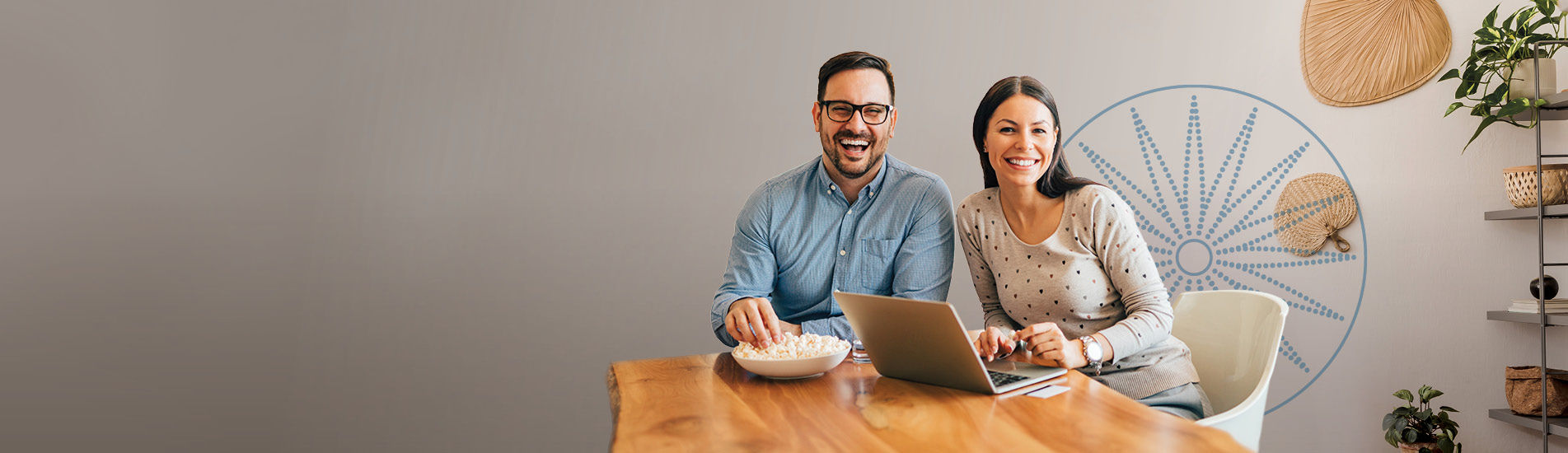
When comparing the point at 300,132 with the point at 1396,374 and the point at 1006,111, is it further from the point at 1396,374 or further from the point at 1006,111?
the point at 1396,374

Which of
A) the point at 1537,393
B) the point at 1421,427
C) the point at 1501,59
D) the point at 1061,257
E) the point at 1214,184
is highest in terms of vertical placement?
the point at 1501,59

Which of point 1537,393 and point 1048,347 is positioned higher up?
point 1048,347

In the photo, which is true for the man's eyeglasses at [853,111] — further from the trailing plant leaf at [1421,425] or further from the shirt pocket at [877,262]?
the trailing plant leaf at [1421,425]

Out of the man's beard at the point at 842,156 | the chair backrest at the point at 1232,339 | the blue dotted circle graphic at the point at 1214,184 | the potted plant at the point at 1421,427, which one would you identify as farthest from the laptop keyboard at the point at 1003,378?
the potted plant at the point at 1421,427

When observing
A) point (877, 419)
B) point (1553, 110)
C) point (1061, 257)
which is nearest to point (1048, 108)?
point (1061, 257)

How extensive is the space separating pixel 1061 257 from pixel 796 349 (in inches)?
24.9

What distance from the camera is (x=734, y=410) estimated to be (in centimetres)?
113

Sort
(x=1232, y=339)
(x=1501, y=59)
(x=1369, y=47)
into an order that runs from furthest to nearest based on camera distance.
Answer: (x=1369, y=47)
(x=1501, y=59)
(x=1232, y=339)

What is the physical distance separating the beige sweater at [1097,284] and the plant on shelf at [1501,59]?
1498mm

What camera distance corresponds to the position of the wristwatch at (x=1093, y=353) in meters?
1.48

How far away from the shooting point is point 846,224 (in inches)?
77.8

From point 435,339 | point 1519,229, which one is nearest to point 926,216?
point 435,339

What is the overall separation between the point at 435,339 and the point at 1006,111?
1829 millimetres

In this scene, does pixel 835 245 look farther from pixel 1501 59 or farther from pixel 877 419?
pixel 1501 59
